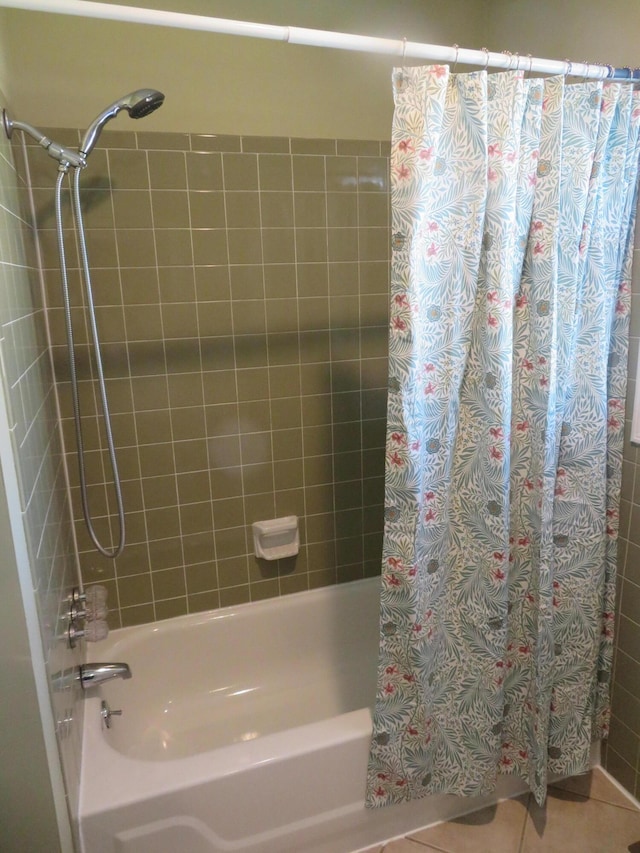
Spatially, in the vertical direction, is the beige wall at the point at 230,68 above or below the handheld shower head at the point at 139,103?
above

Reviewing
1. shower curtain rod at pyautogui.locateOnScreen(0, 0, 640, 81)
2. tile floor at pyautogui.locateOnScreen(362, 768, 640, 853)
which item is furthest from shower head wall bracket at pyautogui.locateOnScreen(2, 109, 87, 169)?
tile floor at pyautogui.locateOnScreen(362, 768, 640, 853)

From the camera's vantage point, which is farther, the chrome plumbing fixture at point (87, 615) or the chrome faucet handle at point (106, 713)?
the chrome faucet handle at point (106, 713)

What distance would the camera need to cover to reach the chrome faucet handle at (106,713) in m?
1.68

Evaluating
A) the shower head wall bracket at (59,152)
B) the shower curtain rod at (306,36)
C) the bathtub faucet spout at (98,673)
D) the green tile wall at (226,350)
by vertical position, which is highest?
the shower curtain rod at (306,36)

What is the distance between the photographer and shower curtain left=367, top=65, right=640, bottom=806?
1.28 metres

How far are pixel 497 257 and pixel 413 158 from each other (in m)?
0.29

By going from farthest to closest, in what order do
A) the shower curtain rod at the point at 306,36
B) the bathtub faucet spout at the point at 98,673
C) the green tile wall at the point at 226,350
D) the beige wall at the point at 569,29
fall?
the green tile wall at the point at 226,350, the bathtub faucet spout at the point at 98,673, the beige wall at the point at 569,29, the shower curtain rod at the point at 306,36

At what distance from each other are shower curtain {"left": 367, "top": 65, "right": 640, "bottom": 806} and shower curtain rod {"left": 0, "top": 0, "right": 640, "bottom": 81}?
1.5 inches

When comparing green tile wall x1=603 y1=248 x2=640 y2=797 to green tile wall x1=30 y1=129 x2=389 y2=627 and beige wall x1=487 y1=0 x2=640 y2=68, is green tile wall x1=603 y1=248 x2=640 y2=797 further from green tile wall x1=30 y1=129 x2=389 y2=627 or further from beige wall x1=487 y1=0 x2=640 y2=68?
green tile wall x1=30 y1=129 x2=389 y2=627

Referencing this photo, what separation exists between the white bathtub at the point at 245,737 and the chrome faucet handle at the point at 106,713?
0.09 ft

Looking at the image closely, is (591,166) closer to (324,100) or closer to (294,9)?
(324,100)

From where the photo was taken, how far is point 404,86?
4.04 feet

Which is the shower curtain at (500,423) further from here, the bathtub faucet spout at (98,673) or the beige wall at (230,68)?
the beige wall at (230,68)

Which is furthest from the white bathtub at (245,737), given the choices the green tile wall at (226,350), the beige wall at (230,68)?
the beige wall at (230,68)
